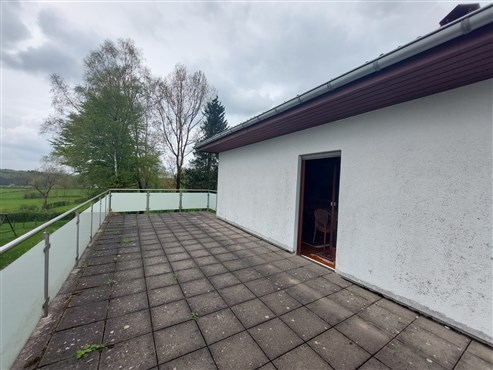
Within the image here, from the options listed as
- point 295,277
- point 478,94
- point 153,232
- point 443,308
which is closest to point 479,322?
point 443,308

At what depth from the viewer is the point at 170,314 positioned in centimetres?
210

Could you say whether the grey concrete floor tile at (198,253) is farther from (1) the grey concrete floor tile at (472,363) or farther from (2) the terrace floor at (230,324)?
(1) the grey concrete floor tile at (472,363)

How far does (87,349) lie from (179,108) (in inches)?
545

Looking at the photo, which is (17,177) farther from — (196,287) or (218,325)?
(218,325)

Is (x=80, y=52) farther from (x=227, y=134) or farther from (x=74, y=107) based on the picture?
(x=227, y=134)

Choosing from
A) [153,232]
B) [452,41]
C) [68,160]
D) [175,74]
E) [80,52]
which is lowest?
[153,232]

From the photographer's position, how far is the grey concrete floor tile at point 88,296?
2268 millimetres

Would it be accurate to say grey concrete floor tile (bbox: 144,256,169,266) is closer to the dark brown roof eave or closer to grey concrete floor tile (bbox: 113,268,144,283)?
grey concrete floor tile (bbox: 113,268,144,283)

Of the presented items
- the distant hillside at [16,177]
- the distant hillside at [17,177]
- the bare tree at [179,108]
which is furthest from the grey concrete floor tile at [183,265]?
the distant hillside at [16,177]

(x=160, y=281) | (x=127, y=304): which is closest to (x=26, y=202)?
(x=160, y=281)

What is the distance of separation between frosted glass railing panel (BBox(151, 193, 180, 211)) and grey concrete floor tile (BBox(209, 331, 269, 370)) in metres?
7.74

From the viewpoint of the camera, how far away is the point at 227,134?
5156 mm

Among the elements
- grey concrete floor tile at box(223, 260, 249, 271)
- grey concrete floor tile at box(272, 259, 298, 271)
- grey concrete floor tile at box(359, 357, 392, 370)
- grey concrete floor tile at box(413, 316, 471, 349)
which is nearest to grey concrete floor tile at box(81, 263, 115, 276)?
grey concrete floor tile at box(223, 260, 249, 271)

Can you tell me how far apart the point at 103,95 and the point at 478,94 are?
12612 millimetres
